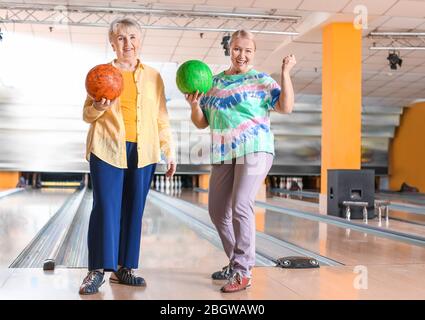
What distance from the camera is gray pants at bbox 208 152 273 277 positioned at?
2689 millimetres

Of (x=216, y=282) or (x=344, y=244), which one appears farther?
(x=344, y=244)

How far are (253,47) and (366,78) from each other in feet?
32.6

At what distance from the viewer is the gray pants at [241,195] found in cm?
269

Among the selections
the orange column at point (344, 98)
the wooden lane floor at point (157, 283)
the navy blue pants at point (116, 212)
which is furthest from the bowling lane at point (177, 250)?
the orange column at point (344, 98)

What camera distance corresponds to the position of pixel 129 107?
2672mm

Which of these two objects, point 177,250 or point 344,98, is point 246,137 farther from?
point 344,98

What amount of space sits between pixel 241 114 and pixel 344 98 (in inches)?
205

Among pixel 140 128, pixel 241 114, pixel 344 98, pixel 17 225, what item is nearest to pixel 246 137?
pixel 241 114

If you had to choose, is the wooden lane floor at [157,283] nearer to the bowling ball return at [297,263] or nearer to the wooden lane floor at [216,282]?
Answer: the wooden lane floor at [216,282]

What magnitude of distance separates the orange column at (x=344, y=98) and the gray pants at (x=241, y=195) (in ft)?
16.6

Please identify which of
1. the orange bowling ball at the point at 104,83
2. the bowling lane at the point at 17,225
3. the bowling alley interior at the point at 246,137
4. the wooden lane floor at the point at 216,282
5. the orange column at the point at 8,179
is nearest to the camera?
the orange bowling ball at the point at 104,83
